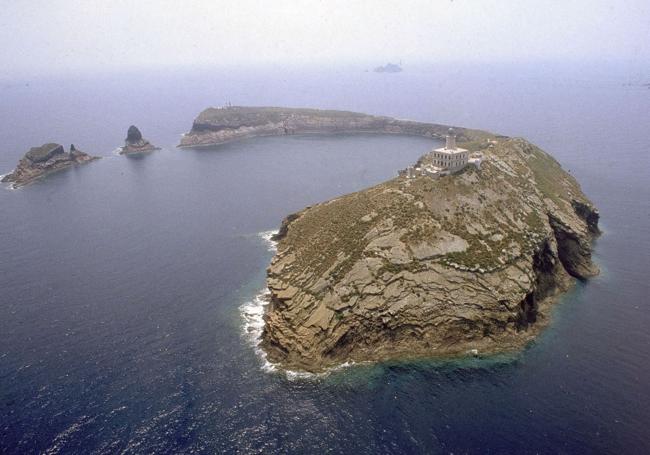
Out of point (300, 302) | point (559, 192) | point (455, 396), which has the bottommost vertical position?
point (455, 396)

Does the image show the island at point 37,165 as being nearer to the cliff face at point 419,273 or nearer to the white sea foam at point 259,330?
the white sea foam at point 259,330

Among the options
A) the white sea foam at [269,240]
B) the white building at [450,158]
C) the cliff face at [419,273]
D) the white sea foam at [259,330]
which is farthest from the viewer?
the white sea foam at [269,240]

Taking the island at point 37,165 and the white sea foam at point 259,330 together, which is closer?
the white sea foam at point 259,330

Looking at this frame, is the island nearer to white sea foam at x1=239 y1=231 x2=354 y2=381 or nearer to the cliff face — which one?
white sea foam at x1=239 y1=231 x2=354 y2=381

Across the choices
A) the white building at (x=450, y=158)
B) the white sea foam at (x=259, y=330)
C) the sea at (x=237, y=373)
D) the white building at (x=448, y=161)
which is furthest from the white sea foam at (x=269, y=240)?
the white building at (x=450, y=158)

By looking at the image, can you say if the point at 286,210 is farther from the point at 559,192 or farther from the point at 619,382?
the point at 619,382

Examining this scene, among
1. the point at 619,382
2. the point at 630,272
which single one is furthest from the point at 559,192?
the point at 619,382

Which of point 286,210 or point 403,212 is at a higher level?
point 403,212
